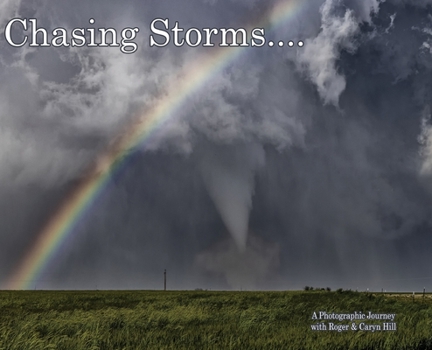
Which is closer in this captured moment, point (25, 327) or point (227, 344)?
point (227, 344)

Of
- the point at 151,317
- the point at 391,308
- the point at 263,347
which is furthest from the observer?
the point at 391,308

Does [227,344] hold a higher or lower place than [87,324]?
lower

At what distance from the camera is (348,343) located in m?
14.0

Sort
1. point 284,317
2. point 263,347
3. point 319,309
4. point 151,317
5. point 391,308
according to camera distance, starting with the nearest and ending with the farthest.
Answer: point 263,347, point 151,317, point 284,317, point 319,309, point 391,308

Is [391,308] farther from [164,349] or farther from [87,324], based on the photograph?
[164,349]

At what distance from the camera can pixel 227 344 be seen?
43.5 feet

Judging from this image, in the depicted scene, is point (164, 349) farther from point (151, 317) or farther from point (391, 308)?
point (391, 308)

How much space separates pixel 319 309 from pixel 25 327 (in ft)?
57.3

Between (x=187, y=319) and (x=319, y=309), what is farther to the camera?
(x=319, y=309)

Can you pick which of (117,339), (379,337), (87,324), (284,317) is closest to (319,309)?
(284,317)

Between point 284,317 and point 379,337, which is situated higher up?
point 284,317

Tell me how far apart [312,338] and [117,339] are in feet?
19.7

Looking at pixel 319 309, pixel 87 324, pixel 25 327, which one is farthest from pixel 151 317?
pixel 319 309

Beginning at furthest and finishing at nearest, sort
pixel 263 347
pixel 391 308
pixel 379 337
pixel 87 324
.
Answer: pixel 391 308 → pixel 87 324 → pixel 379 337 → pixel 263 347
